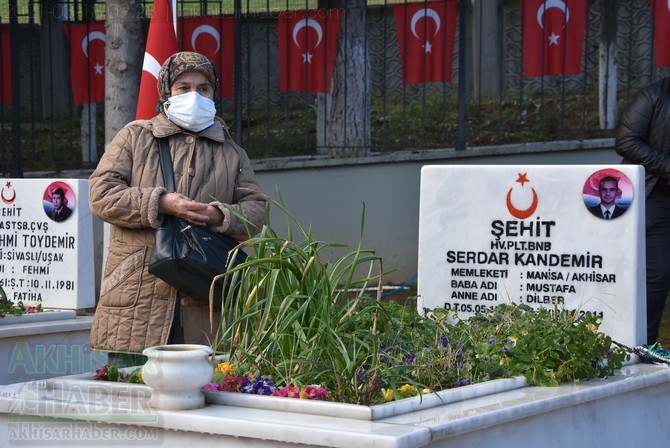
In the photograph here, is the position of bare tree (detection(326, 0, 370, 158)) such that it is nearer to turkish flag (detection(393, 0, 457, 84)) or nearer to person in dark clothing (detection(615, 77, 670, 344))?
turkish flag (detection(393, 0, 457, 84))

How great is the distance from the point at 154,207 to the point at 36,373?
236 centimetres

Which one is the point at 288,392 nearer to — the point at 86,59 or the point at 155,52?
the point at 155,52

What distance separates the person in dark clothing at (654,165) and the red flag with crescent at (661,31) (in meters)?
4.66

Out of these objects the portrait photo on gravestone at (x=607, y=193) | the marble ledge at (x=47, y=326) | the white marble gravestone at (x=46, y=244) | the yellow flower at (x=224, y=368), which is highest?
the portrait photo on gravestone at (x=607, y=193)

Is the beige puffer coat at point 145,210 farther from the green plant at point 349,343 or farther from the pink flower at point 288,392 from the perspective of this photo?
the pink flower at point 288,392

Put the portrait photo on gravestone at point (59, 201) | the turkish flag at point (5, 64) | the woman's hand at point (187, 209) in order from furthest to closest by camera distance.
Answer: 1. the turkish flag at point (5, 64)
2. the portrait photo on gravestone at point (59, 201)
3. the woman's hand at point (187, 209)

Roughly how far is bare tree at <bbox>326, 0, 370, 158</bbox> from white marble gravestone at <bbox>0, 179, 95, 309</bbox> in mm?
4509

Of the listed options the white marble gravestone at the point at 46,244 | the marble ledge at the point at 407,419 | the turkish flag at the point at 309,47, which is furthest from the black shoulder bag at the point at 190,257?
the turkish flag at the point at 309,47

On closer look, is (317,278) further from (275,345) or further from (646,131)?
(646,131)

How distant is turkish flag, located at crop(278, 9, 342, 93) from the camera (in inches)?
457

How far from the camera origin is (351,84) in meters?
11.8

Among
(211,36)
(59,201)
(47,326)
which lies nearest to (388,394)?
(47,326)

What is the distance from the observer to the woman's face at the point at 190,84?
5.12 m

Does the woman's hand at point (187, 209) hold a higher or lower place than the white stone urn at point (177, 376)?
higher
